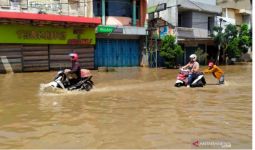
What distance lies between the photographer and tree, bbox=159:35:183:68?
27.8 meters

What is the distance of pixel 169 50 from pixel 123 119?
20444mm

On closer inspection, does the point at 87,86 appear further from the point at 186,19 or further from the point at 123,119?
the point at 186,19

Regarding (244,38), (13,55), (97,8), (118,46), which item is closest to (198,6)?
(244,38)

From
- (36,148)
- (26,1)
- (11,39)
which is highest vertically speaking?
(26,1)

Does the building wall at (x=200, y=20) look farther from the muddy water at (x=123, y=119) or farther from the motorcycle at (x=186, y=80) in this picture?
the muddy water at (x=123, y=119)

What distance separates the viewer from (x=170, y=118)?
776 centimetres

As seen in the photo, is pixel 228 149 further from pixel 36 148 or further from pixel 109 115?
pixel 109 115

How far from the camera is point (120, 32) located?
88.8 ft

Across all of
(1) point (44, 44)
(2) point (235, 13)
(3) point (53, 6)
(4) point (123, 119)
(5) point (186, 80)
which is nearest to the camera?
(4) point (123, 119)

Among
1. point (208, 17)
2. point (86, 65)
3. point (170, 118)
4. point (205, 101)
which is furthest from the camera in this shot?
point (208, 17)

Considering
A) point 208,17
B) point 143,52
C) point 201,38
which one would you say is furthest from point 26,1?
point 208,17

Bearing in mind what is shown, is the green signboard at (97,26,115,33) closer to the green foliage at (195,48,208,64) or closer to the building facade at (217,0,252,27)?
the green foliage at (195,48,208,64)

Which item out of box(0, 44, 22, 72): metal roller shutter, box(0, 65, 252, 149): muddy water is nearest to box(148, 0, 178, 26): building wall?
box(0, 44, 22, 72): metal roller shutter

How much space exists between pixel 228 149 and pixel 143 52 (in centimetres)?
2392
